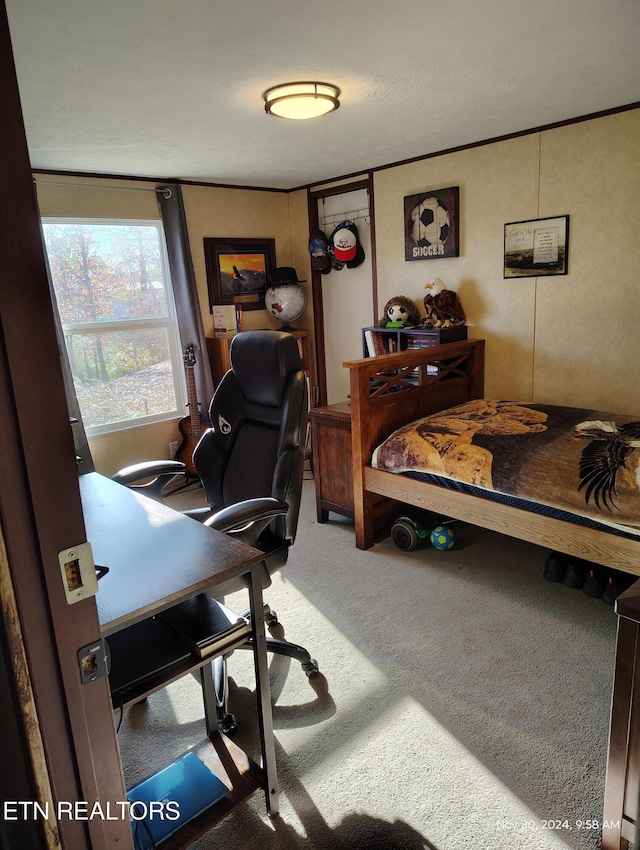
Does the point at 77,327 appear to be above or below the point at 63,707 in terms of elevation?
above

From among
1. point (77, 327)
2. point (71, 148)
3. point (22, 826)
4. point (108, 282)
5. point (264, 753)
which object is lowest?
point (264, 753)

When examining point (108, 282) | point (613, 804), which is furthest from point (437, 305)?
point (613, 804)

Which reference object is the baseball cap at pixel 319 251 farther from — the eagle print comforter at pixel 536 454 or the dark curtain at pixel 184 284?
the eagle print comforter at pixel 536 454

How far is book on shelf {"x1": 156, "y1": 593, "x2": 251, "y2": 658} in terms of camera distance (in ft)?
4.57

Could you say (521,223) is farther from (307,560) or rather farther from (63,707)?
(63,707)

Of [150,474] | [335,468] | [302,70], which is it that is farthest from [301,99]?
[335,468]

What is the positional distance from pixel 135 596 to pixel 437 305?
3146 mm

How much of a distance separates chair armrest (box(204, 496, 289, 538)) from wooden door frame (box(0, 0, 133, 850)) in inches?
34.7

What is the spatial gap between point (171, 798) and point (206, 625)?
1.75 ft

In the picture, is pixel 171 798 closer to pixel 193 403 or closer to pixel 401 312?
pixel 193 403

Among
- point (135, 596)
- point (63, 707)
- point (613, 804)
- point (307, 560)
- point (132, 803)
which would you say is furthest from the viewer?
point (307, 560)

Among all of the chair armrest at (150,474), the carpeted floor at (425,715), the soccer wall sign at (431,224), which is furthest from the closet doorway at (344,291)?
the chair armrest at (150,474)

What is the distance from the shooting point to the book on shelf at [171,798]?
1.46 metres

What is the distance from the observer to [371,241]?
4426 mm
